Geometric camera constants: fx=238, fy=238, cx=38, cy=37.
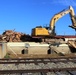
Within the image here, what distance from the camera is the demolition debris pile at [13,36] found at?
1284 inches

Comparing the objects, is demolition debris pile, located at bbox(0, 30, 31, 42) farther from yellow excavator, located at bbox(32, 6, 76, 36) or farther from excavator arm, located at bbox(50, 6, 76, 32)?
excavator arm, located at bbox(50, 6, 76, 32)

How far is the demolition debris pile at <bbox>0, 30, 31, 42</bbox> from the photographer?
3262cm

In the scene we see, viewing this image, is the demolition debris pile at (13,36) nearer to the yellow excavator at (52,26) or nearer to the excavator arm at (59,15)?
the yellow excavator at (52,26)

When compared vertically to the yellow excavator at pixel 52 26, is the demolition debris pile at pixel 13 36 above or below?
below

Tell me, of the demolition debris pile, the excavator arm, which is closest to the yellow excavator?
the excavator arm

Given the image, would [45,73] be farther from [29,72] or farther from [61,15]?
[61,15]

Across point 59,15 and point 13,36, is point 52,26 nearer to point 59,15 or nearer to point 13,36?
point 59,15

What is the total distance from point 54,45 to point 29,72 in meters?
17.6

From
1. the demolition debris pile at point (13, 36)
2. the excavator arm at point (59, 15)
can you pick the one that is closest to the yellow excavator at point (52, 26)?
the excavator arm at point (59, 15)

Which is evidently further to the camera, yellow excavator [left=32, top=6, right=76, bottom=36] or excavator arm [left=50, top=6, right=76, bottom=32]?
excavator arm [left=50, top=6, right=76, bottom=32]

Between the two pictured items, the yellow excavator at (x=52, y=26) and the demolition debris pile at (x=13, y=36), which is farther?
the demolition debris pile at (x=13, y=36)

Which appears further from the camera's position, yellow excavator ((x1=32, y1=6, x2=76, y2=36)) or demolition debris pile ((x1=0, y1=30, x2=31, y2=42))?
demolition debris pile ((x1=0, y1=30, x2=31, y2=42))

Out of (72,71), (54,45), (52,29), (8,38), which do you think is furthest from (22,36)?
(72,71)

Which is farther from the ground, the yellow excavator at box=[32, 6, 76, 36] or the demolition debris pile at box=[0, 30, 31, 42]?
the yellow excavator at box=[32, 6, 76, 36]
